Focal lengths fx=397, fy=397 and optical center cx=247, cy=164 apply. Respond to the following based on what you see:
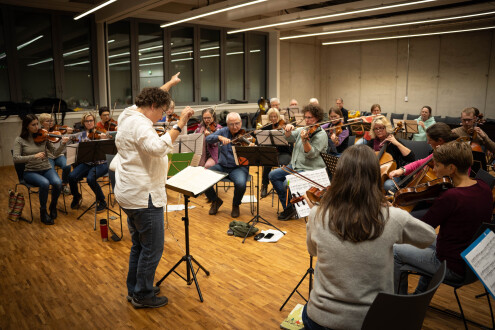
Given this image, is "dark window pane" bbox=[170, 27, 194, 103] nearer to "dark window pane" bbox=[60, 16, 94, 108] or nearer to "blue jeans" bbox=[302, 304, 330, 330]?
"dark window pane" bbox=[60, 16, 94, 108]

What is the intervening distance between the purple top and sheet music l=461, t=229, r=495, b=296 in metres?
0.24

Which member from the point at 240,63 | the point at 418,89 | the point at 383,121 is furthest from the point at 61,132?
the point at 418,89

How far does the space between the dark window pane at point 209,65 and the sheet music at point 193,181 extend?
869 centimetres

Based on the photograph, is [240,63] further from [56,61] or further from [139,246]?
[139,246]

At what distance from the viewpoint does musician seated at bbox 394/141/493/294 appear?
2354mm

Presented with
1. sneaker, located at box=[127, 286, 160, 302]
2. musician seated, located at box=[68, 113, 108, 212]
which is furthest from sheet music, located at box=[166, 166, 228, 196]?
musician seated, located at box=[68, 113, 108, 212]

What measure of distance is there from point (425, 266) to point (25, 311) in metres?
2.86

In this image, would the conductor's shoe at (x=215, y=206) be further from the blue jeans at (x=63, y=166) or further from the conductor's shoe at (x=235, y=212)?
the blue jeans at (x=63, y=166)

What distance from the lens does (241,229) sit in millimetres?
4438

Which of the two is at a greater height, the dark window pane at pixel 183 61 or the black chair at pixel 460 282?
the dark window pane at pixel 183 61

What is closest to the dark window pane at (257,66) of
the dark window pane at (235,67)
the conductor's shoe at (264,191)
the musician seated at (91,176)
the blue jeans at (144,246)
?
the dark window pane at (235,67)

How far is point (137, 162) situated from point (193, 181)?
21.1 inches

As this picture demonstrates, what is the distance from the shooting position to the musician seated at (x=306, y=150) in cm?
474

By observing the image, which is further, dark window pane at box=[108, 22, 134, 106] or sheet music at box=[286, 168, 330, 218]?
dark window pane at box=[108, 22, 134, 106]
